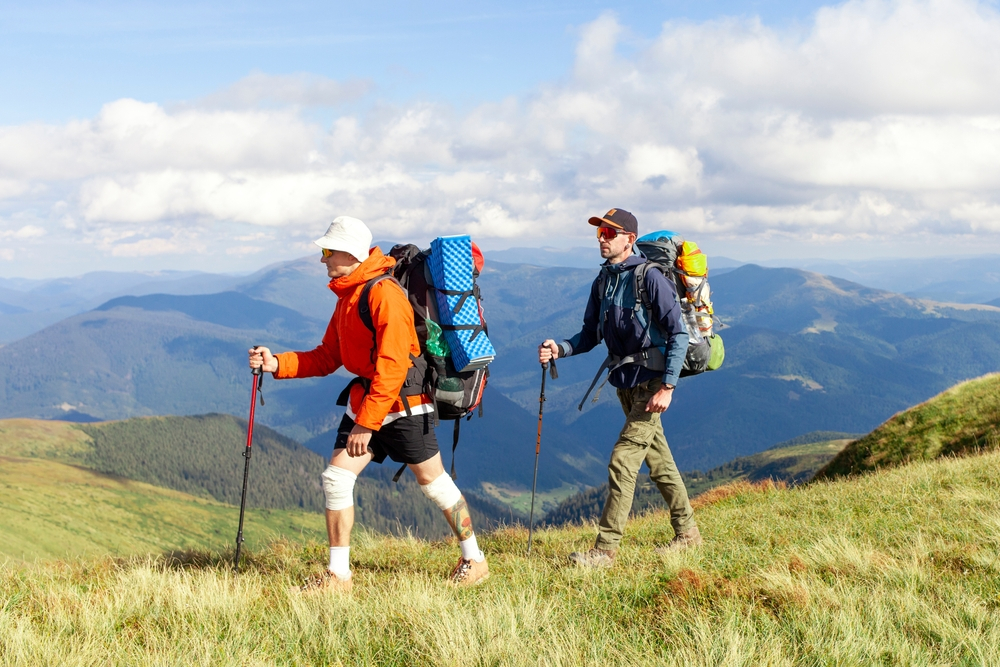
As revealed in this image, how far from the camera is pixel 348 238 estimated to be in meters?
6.25

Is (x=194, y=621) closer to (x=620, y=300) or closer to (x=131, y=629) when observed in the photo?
(x=131, y=629)

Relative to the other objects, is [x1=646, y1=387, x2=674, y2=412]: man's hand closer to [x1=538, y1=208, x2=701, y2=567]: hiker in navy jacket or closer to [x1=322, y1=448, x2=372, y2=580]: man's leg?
[x1=538, y1=208, x2=701, y2=567]: hiker in navy jacket

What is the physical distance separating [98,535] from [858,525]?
167714mm

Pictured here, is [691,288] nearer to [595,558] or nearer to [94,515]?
[595,558]

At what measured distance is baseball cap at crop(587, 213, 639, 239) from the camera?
296 inches

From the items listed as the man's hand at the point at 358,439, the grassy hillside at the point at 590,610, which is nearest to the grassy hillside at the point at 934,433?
the grassy hillside at the point at 590,610

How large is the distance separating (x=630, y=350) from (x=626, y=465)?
126cm

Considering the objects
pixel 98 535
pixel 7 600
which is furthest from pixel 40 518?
pixel 7 600

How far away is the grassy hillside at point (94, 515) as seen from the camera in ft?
431

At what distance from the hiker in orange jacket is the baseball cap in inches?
98.6

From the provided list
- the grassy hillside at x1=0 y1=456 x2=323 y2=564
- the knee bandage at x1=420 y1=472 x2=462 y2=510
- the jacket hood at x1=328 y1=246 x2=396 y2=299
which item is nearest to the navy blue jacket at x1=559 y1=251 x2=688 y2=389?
the knee bandage at x1=420 y1=472 x2=462 y2=510

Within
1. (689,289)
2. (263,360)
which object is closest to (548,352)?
(689,289)

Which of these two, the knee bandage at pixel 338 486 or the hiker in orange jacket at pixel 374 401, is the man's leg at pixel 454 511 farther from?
the knee bandage at pixel 338 486

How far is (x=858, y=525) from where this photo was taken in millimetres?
7395
